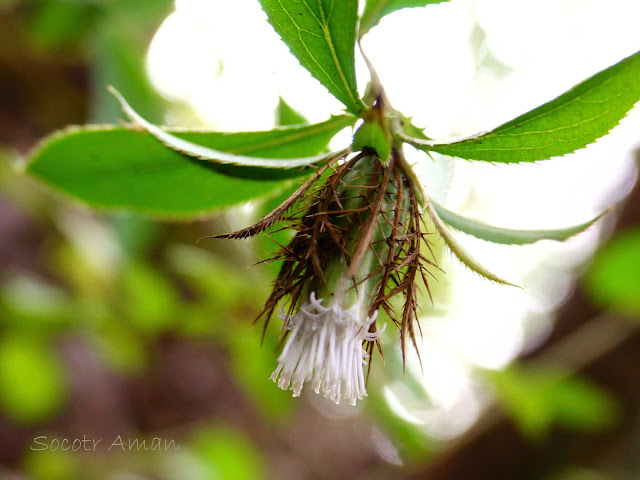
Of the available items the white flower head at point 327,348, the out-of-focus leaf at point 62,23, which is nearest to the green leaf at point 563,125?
the white flower head at point 327,348

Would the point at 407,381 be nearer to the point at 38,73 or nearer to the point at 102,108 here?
the point at 102,108

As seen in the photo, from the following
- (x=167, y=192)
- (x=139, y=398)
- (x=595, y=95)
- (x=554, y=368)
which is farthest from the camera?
(x=139, y=398)

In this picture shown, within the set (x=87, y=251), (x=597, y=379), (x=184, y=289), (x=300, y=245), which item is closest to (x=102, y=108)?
(x=87, y=251)

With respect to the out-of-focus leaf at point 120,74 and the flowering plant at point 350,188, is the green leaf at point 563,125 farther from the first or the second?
the out-of-focus leaf at point 120,74

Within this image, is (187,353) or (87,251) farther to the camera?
(187,353)

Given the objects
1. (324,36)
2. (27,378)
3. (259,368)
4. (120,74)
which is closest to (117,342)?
(27,378)

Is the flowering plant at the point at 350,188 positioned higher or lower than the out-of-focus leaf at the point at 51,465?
lower
